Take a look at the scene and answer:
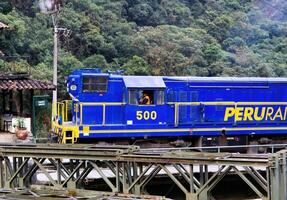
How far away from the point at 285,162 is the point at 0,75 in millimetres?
14804

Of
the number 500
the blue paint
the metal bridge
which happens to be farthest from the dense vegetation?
the metal bridge

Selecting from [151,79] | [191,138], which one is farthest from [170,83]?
[191,138]

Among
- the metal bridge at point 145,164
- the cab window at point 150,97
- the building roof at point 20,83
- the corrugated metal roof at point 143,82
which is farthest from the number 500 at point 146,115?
the metal bridge at point 145,164

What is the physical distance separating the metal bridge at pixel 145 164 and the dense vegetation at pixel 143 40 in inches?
620

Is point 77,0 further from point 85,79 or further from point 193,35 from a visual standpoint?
point 85,79

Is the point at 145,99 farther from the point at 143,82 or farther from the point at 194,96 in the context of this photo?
the point at 194,96

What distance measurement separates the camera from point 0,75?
2256 centimetres

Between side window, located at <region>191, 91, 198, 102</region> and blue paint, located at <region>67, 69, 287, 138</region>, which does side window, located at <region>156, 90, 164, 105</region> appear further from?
side window, located at <region>191, 91, 198, 102</region>

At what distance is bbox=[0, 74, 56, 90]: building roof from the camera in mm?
21891

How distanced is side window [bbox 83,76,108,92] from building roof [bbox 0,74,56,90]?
2.76 m

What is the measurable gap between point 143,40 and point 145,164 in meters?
29.9

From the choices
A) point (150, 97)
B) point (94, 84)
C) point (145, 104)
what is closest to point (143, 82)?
point (150, 97)

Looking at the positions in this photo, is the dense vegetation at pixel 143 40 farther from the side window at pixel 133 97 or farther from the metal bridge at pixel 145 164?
the metal bridge at pixel 145 164

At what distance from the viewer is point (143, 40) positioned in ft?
138
